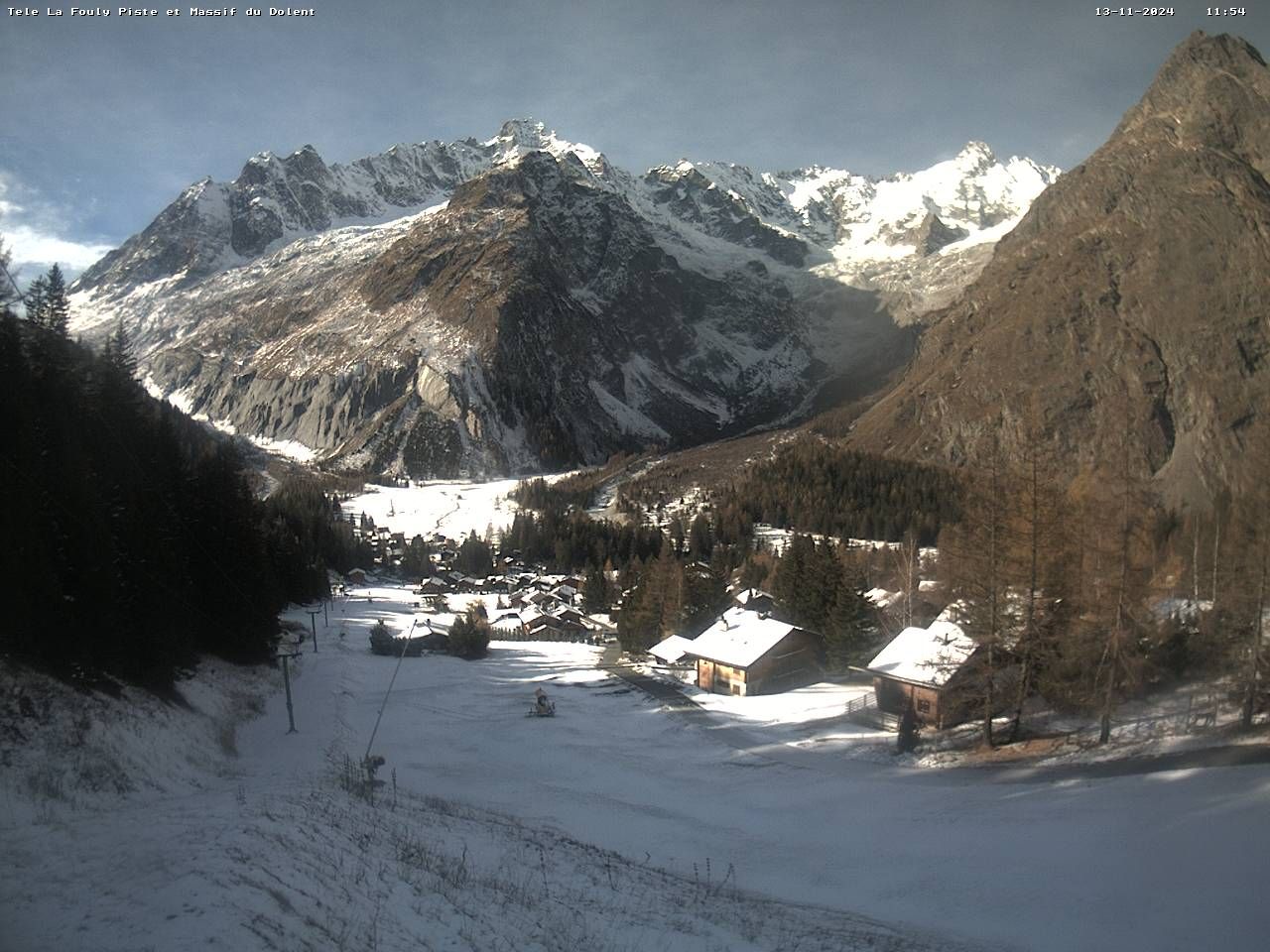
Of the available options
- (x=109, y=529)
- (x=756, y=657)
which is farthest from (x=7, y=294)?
(x=756, y=657)

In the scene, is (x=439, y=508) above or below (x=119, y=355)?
below

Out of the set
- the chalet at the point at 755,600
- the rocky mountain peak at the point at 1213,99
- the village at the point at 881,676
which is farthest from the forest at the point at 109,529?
the rocky mountain peak at the point at 1213,99

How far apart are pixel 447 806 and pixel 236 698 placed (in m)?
13.3

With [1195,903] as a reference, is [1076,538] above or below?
above

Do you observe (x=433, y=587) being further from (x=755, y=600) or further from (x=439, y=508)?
(x=439, y=508)

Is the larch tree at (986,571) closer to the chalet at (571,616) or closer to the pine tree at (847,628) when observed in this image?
the pine tree at (847,628)

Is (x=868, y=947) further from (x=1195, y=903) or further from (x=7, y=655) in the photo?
(x=7, y=655)

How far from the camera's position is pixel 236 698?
1148 inches

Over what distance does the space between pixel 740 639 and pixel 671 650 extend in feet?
27.9

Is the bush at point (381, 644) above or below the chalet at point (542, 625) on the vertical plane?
above

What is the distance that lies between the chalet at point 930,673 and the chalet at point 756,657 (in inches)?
352

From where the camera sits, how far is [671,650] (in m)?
50.7

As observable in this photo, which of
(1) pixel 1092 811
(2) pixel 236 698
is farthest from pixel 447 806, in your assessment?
(1) pixel 1092 811

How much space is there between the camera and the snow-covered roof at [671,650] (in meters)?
49.8
